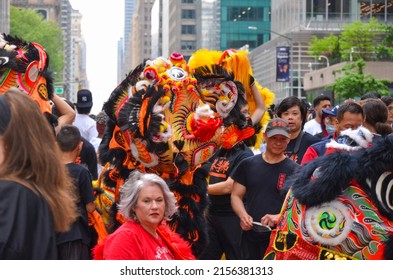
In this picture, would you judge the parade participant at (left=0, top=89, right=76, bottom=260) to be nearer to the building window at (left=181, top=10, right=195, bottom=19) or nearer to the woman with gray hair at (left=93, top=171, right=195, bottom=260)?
the woman with gray hair at (left=93, top=171, right=195, bottom=260)

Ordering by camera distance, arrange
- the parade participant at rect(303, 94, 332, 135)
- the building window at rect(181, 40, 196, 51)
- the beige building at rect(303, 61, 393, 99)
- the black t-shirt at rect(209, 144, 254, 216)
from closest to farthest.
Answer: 1. the black t-shirt at rect(209, 144, 254, 216)
2. the parade participant at rect(303, 94, 332, 135)
3. the beige building at rect(303, 61, 393, 99)
4. the building window at rect(181, 40, 196, 51)

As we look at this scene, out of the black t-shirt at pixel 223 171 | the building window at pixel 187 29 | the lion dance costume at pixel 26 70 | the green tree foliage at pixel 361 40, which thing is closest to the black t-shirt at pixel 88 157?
the lion dance costume at pixel 26 70

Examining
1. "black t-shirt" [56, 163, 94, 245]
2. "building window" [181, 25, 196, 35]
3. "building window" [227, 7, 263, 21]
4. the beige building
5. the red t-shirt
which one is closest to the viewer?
the red t-shirt

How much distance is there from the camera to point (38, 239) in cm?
349

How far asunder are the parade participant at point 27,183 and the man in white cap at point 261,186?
12.1ft

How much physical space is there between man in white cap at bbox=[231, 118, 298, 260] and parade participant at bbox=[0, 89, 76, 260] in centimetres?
367

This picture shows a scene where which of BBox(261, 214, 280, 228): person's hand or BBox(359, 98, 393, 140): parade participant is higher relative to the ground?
BBox(359, 98, 393, 140): parade participant

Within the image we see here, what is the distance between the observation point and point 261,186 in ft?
23.6

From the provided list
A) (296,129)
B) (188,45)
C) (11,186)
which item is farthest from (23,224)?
(188,45)

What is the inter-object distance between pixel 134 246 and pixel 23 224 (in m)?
1.60

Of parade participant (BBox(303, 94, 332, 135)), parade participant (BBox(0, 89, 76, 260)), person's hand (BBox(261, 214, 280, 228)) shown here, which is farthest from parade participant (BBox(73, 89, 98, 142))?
parade participant (BBox(0, 89, 76, 260))

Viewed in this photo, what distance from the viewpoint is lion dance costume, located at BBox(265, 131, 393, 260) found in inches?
179

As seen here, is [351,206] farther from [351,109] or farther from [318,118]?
[318,118]
